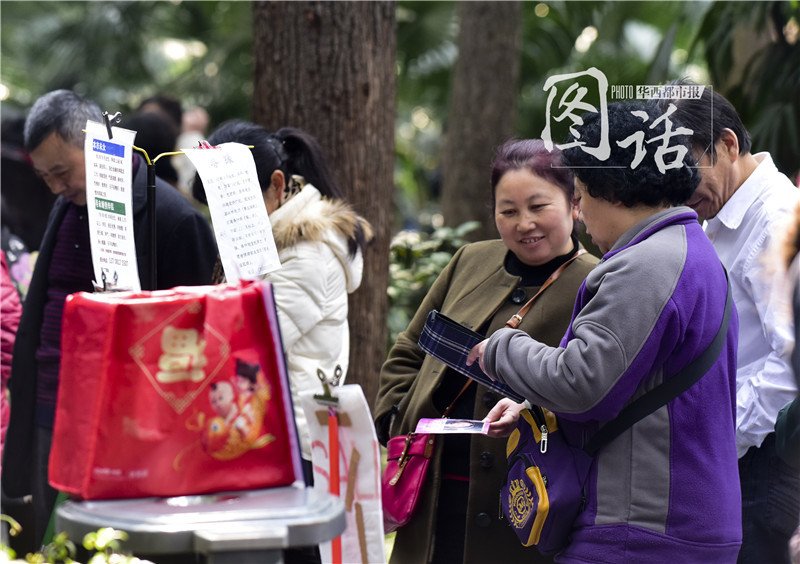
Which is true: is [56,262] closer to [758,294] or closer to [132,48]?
[758,294]

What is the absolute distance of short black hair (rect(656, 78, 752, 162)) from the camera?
8.41 feet

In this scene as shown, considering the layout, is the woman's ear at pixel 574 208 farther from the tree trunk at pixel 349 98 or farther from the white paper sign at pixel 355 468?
the tree trunk at pixel 349 98

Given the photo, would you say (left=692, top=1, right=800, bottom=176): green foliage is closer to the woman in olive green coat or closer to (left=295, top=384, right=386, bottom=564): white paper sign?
the woman in olive green coat

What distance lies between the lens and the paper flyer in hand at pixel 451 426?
8.42ft

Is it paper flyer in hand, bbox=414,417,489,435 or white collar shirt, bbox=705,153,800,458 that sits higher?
white collar shirt, bbox=705,153,800,458

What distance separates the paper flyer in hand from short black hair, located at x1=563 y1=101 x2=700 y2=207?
0.65 metres

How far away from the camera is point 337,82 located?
179 inches

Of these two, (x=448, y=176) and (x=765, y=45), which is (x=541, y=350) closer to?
(x=765, y=45)

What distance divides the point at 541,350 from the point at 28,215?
4.50 metres

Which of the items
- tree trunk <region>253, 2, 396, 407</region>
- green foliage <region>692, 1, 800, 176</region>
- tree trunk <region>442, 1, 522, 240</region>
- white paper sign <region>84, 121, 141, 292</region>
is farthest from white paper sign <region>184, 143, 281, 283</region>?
tree trunk <region>442, 1, 522, 240</region>

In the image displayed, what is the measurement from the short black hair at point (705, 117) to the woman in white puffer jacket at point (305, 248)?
3.58 feet

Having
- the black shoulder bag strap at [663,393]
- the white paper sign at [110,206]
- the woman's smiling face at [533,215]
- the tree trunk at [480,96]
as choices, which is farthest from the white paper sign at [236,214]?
the tree trunk at [480,96]

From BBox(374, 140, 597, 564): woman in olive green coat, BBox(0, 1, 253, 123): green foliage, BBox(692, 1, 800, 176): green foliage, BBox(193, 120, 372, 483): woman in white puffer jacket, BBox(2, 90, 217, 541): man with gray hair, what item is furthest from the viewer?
BBox(0, 1, 253, 123): green foliage

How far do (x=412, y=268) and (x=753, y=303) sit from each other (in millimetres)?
3006
